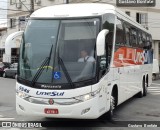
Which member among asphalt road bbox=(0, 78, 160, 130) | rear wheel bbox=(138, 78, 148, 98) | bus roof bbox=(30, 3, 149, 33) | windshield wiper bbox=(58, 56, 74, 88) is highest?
bus roof bbox=(30, 3, 149, 33)

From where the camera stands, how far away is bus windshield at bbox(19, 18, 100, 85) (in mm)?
8539

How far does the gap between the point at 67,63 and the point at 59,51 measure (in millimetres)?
371

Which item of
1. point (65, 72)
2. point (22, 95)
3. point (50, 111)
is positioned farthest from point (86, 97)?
point (22, 95)

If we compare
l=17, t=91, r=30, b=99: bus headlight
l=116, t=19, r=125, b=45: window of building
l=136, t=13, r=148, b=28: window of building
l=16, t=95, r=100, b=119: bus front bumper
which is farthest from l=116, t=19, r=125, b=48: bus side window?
l=136, t=13, r=148, b=28: window of building

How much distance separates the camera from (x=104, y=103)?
9250mm

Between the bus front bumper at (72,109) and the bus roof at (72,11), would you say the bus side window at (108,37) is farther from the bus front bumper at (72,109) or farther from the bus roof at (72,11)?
the bus front bumper at (72,109)

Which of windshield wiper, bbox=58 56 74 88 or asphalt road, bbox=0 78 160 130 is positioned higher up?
windshield wiper, bbox=58 56 74 88

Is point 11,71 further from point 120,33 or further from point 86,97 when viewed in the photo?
point 86,97

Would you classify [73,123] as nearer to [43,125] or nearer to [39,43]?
[43,125]

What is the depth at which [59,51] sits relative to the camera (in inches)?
343

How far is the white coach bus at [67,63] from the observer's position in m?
8.35

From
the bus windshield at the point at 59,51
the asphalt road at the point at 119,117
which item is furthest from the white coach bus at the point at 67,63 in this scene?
the asphalt road at the point at 119,117

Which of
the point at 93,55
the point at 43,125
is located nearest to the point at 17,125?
the point at 43,125

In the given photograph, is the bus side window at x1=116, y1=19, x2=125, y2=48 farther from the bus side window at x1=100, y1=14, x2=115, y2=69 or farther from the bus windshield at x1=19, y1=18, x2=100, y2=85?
the bus windshield at x1=19, y1=18, x2=100, y2=85
